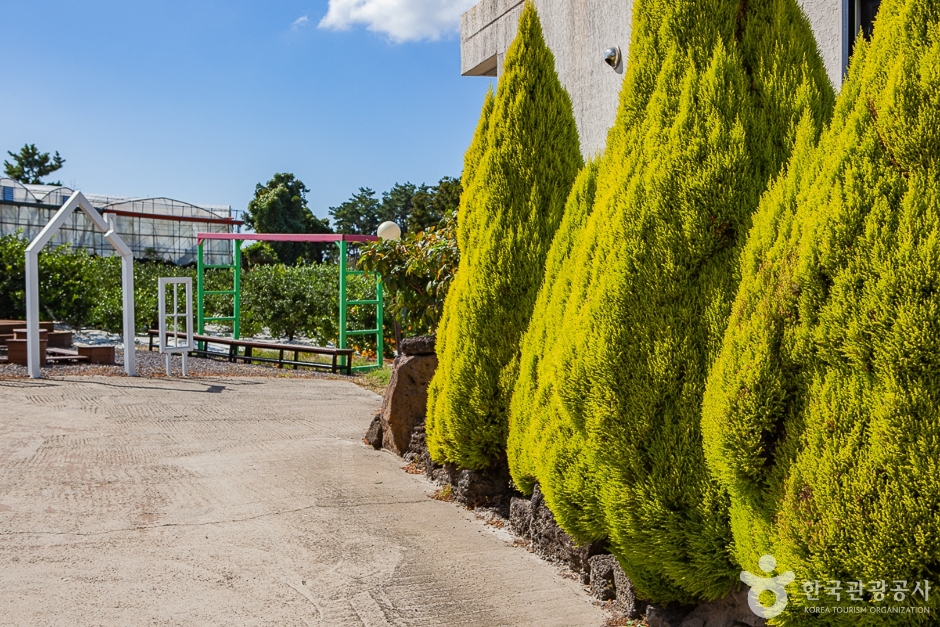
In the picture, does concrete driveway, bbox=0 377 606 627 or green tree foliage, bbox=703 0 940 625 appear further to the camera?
concrete driveway, bbox=0 377 606 627

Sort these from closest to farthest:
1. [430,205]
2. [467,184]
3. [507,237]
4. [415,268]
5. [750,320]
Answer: [750,320] → [507,237] → [467,184] → [415,268] → [430,205]

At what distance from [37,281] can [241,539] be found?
8.85m

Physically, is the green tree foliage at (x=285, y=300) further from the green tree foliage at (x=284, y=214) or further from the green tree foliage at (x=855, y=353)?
the green tree foliage at (x=284, y=214)

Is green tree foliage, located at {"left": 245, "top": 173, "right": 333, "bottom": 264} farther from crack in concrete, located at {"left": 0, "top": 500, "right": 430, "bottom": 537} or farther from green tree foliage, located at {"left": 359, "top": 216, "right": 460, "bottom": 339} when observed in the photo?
crack in concrete, located at {"left": 0, "top": 500, "right": 430, "bottom": 537}

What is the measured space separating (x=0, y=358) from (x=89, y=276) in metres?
5.95

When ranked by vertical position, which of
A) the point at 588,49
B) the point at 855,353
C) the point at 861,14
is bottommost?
the point at 855,353

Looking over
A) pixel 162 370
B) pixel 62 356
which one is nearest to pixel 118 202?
pixel 62 356

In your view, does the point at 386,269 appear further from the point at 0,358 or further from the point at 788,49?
the point at 0,358

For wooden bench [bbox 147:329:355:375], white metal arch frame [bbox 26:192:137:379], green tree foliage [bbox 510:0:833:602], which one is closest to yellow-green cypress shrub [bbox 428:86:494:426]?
green tree foliage [bbox 510:0:833:602]

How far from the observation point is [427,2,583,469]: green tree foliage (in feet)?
16.1

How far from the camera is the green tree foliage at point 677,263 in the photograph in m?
3.00

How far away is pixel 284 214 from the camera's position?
52.8 m

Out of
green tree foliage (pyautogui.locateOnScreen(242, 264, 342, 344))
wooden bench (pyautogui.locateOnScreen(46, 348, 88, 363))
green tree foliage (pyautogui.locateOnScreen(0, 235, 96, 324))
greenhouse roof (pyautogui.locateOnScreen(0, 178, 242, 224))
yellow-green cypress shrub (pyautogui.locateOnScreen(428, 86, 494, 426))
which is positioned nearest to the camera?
yellow-green cypress shrub (pyautogui.locateOnScreen(428, 86, 494, 426))

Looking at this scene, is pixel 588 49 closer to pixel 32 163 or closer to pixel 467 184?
pixel 467 184
